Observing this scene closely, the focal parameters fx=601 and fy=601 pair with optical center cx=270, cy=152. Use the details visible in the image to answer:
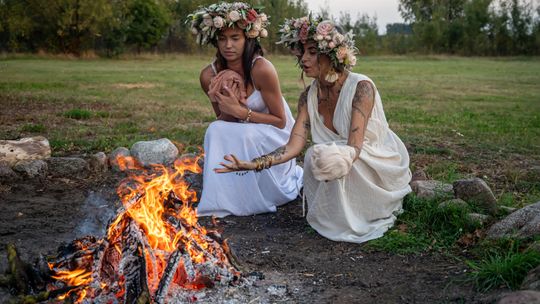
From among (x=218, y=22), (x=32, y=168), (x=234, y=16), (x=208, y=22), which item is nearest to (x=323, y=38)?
(x=234, y=16)

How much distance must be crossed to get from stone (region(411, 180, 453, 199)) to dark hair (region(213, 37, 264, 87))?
1.97 m

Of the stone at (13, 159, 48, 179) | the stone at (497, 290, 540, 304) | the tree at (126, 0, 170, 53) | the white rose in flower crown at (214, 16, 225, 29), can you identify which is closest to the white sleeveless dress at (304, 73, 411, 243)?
the white rose in flower crown at (214, 16, 225, 29)

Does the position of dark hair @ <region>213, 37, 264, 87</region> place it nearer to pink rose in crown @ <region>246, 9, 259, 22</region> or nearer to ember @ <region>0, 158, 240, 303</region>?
pink rose in crown @ <region>246, 9, 259, 22</region>

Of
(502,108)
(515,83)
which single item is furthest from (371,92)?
(515,83)

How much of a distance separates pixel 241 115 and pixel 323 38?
137 centimetres

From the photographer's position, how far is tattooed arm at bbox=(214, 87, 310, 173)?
4.80 metres

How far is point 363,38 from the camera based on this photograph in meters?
48.8

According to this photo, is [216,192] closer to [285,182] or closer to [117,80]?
[285,182]

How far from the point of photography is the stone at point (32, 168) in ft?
22.8

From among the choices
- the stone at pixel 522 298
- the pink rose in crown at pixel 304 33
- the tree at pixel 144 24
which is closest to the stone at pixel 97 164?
the pink rose in crown at pixel 304 33

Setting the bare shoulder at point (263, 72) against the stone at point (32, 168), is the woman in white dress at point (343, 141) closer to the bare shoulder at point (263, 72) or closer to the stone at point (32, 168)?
the bare shoulder at point (263, 72)

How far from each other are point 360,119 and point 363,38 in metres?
45.1

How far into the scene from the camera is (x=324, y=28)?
5047mm

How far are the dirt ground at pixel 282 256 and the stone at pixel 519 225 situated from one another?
1.44 feet
